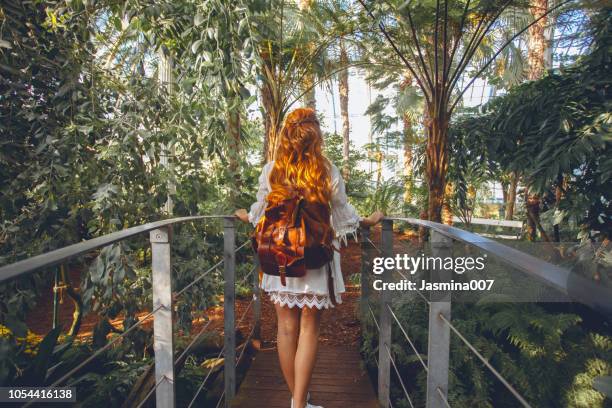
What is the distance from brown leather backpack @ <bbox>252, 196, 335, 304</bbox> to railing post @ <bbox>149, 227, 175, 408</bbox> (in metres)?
0.52

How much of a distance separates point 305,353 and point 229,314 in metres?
0.62

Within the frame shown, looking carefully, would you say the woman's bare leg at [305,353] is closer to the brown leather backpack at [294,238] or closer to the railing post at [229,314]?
the brown leather backpack at [294,238]

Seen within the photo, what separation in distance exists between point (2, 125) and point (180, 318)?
4.99ft

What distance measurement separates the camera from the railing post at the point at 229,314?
2.37m

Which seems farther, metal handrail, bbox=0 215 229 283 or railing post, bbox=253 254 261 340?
railing post, bbox=253 254 261 340

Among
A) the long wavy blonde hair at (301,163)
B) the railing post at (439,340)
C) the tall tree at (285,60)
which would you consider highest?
the tall tree at (285,60)

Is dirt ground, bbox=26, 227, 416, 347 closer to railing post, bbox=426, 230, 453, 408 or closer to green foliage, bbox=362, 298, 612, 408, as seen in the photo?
green foliage, bbox=362, 298, 612, 408

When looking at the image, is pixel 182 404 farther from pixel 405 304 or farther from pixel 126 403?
pixel 405 304

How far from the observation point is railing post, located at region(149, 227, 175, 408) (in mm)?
1407

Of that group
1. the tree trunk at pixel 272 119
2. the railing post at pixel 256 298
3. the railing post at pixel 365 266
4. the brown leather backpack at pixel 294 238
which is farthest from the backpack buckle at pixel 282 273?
the tree trunk at pixel 272 119

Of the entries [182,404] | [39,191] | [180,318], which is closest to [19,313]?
→ [39,191]

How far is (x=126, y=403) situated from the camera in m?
2.30

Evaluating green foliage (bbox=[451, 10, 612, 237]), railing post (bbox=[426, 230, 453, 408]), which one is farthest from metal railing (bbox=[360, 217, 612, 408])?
green foliage (bbox=[451, 10, 612, 237])

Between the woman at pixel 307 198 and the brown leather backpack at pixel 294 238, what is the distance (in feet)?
0.21
